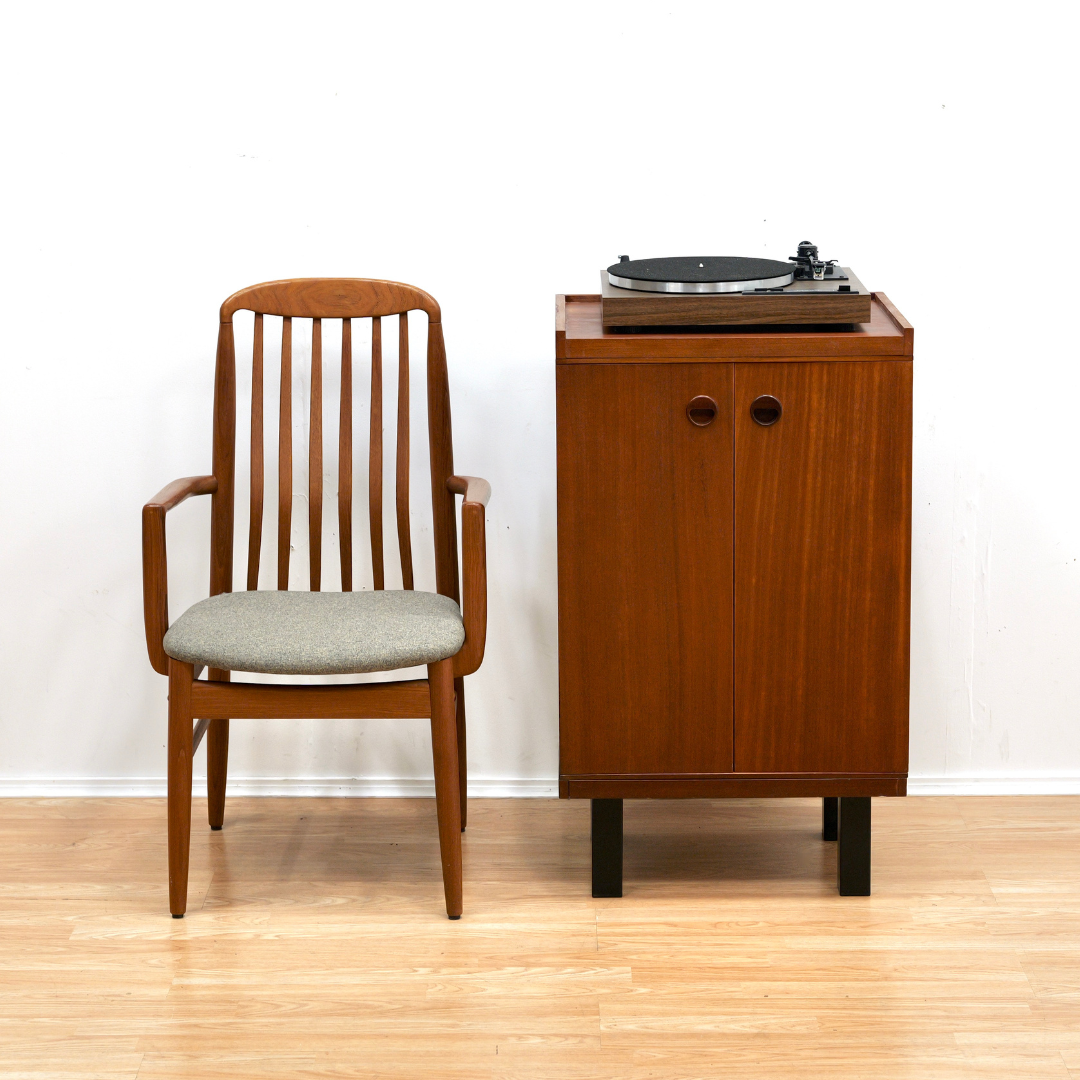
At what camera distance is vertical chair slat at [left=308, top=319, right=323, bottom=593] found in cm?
230

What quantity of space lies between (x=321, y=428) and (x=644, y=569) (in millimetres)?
639

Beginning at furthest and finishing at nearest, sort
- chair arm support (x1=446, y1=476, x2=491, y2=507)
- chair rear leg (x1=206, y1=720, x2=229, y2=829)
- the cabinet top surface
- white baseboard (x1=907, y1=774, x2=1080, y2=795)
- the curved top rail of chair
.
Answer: white baseboard (x1=907, y1=774, x2=1080, y2=795), chair rear leg (x1=206, y1=720, x2=229, y2=829), the curved top rail of chair, chair arm support (x1=446, y1=476, x2=491, y2=507), the cabinet top surface

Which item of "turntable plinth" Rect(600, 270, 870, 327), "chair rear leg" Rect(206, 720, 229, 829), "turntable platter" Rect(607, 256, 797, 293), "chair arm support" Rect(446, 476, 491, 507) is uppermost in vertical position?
"turntable platter" Rect(607, 256, 797, 293)

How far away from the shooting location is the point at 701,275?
2.08 m

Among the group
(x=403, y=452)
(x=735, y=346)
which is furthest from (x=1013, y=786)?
(x=403, y=452)

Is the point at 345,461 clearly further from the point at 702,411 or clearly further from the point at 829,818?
the point at 829,818

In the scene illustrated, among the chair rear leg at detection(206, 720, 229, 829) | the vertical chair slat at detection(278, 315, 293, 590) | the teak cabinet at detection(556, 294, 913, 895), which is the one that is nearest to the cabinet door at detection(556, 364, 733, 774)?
the teak cabinet at detection(556, 294, 913, 895)

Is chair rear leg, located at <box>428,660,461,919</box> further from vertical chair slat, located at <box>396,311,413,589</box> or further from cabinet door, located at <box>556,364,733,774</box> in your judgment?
vertical chair slat, located at <box>396,311,413,589</box>

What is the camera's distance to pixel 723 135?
2.39 m

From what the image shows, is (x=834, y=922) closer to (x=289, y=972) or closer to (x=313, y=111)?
(x=289, y=972)

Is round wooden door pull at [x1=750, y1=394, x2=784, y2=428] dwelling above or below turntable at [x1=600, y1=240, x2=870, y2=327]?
below

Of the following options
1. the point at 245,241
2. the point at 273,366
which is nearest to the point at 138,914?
the point at 273,366

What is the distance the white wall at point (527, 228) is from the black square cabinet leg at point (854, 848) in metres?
0.46

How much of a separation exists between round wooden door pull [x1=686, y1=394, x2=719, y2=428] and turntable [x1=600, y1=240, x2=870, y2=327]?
117 mm
